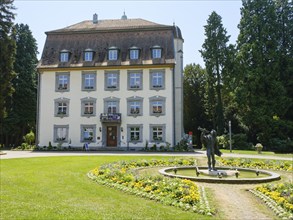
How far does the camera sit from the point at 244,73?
39156mm

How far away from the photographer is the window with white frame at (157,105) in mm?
34875

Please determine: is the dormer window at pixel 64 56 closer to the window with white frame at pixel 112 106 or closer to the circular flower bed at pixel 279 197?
the window with white frame at pixel 112 106

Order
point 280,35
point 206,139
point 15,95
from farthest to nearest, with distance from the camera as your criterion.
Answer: point 15,95
point 280,35
point 206,139

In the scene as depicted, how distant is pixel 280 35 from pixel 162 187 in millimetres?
36243

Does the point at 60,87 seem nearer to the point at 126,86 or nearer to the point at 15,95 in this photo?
the point at 126,86

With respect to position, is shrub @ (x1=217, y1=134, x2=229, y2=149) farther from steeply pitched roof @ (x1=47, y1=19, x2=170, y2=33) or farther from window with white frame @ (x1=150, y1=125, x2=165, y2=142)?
steeply pitched roof @ (x1=47, y1=19, x2=170, y2=33)

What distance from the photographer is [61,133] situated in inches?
1439

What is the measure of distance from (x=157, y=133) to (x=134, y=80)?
6.43 m

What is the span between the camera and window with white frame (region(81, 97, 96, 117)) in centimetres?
3616

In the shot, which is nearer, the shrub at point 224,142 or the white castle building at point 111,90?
the white castle building at point 111,90

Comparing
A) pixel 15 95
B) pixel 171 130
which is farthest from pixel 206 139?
pixel 15 95

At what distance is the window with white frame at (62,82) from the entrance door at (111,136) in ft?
22.9

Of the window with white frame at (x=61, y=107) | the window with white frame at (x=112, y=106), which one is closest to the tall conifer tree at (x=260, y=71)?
the window with white frame at (x=112, y=106)

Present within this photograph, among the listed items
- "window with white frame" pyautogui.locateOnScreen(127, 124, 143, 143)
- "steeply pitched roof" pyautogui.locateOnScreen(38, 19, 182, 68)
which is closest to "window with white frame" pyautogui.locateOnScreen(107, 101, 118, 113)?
"window with white frame" pyautogui.locateOnScreen(127, 124, 143, 143)
